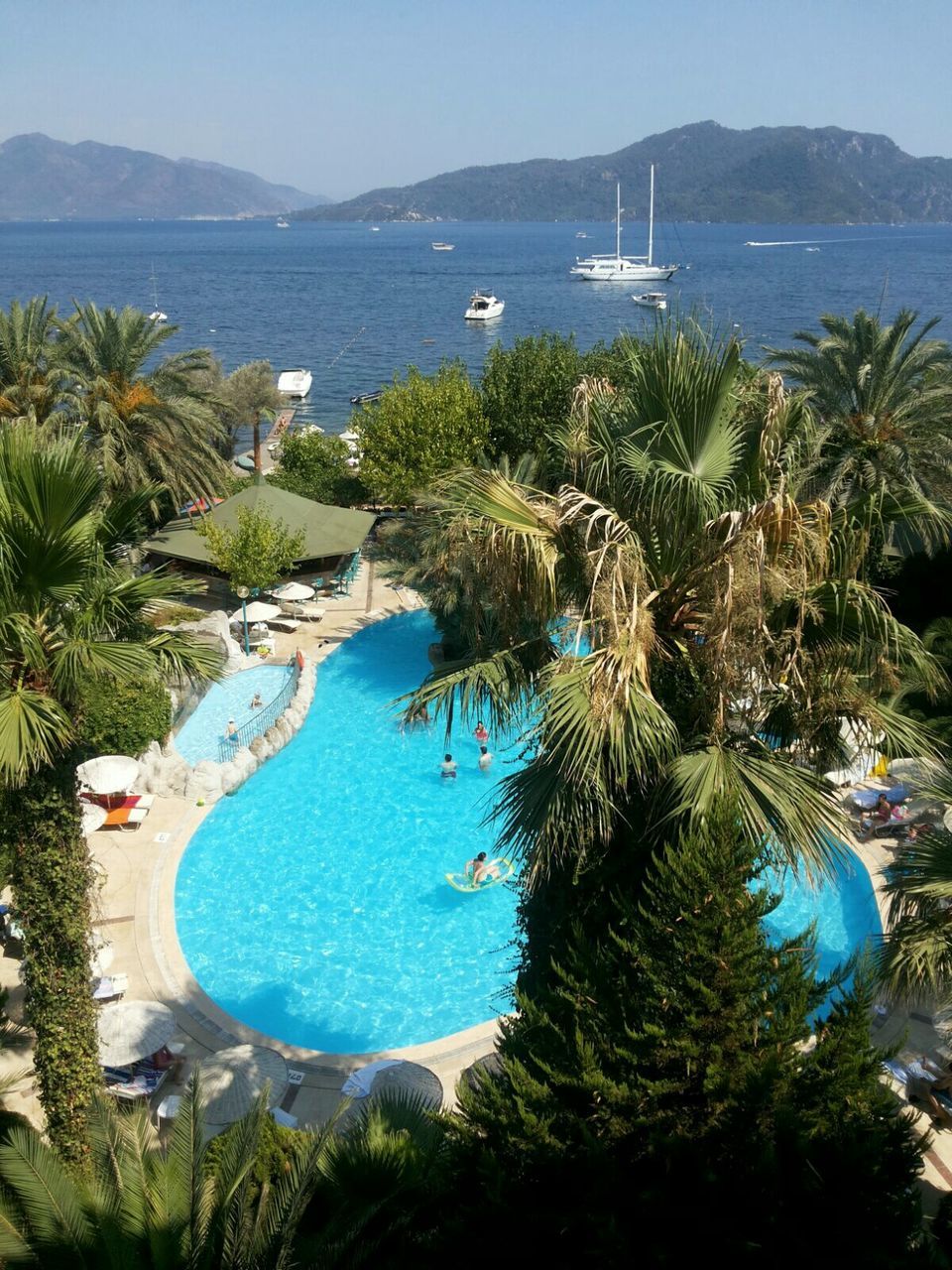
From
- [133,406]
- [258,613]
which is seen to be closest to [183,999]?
[258,613]

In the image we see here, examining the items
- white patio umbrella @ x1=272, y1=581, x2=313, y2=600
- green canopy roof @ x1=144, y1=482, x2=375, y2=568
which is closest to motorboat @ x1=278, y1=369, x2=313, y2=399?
green canopy roof @ x1=144, y1=482, x2=375, y2=568

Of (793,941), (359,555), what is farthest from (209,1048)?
(359,555)

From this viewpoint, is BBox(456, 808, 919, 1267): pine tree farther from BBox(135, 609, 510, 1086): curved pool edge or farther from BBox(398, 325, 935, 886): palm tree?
BBox(135, 609, 510, 1086): curved pool edge

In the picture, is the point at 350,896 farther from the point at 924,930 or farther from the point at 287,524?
the point at 287,524

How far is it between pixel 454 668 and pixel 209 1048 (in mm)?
7992

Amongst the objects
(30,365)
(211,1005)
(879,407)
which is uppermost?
(30,365)

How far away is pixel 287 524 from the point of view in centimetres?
2681

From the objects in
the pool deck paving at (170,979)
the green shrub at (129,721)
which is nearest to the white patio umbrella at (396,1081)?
the pool deck paving at (170,979)

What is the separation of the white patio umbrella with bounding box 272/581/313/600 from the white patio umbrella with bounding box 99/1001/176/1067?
14567 mm

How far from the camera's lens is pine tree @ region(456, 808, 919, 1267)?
529 cm

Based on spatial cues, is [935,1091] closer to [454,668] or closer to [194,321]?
[454,668]

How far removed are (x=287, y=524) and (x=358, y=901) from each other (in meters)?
13.4

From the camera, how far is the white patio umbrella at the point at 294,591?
83.6 ft

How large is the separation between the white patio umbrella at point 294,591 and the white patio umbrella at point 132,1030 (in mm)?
14567
